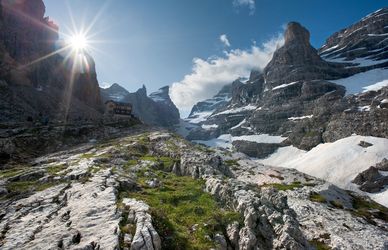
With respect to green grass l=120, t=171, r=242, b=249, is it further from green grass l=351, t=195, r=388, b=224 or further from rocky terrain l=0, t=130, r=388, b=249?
green grass l=351, t=195, r=388, b=224

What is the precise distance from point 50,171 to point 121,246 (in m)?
25.3

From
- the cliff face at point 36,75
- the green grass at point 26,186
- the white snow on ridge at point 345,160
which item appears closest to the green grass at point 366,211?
the green grass at point 26,186

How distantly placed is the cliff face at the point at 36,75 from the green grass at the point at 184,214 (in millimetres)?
90224

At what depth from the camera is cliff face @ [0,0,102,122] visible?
408ft

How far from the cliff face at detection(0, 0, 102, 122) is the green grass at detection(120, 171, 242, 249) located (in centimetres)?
9022

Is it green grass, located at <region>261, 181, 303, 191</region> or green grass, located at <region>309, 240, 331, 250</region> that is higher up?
green grass, located at <region>261, 181, 303, 191</region>

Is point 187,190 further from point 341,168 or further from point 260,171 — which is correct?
point 341,168

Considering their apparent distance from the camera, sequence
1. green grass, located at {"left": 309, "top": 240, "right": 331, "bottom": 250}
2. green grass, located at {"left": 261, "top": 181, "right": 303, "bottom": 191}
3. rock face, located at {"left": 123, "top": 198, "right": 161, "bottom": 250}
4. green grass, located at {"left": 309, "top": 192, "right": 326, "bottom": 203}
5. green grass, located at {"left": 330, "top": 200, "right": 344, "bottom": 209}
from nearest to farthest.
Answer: rock face, located at {"left": 123, "top": 198, "right": 161, "bottom": 250} < green grass, located at {"left": 309, "top": 240, "right": 331, "bottom": 250} < green grass, located at {"left": 309, "top": 192, "right": 326, "bottom": 203} < green grass, located at {"left": 330, "top": 200, "right": 344, "bottom": 209} < green grass, located at {"left": 261, "top": 181, "right": 303, "bottom": 191}

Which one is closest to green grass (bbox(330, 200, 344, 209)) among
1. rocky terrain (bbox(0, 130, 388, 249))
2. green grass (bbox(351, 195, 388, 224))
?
green grass (bbox(351, 195, 388, 224))

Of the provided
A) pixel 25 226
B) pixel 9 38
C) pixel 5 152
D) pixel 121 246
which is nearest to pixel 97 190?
pixel 25 226

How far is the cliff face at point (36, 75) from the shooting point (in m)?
124

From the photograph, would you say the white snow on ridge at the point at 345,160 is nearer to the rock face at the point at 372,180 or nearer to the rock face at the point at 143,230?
the rock face at the point at 372,180

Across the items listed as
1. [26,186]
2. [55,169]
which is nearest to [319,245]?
[26,186]

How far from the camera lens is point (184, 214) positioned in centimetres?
2455
